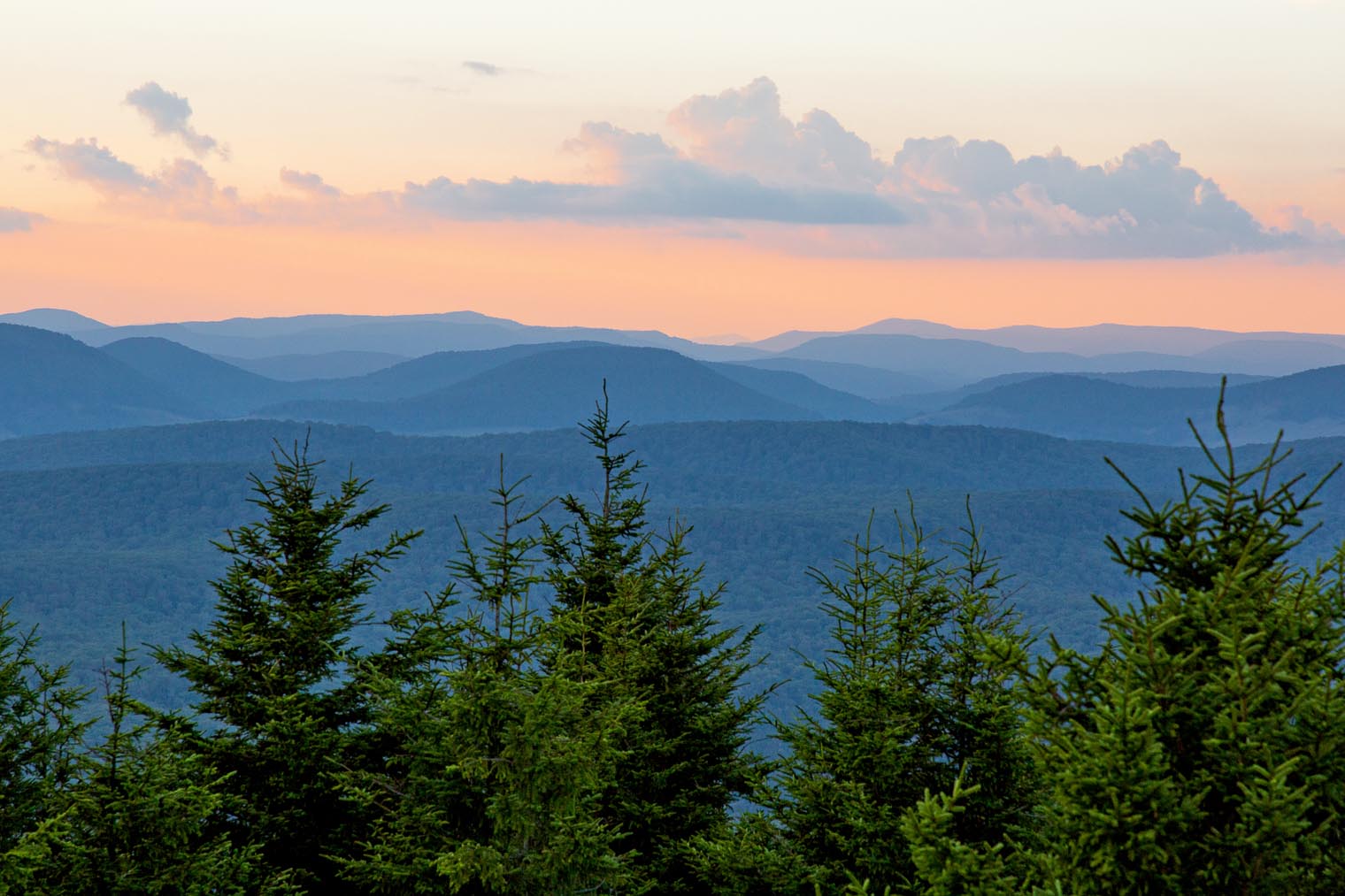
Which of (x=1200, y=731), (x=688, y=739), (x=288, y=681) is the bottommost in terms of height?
(x=688, y=739)

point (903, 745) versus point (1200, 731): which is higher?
point (1200, 731)

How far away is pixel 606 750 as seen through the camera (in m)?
14.4

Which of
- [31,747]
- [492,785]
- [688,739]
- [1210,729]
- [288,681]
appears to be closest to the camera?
[1210,729]

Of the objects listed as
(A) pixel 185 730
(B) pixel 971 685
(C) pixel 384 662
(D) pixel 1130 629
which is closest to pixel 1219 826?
(D) pixel 1130 629

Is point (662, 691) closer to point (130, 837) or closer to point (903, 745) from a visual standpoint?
point (903, 745)

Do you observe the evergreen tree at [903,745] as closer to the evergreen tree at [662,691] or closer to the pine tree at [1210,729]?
the evergreen tree at [662,691]

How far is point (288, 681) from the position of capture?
58.5 feet

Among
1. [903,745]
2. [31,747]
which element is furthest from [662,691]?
[31,747]

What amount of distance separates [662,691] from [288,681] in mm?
6138

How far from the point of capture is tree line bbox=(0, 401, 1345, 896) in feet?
26.5

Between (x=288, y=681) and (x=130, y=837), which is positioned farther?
(x=288, y=681)

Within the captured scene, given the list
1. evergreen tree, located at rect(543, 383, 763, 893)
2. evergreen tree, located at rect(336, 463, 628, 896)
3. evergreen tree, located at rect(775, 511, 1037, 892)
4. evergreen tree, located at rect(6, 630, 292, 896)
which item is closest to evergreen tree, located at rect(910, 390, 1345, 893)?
evergreen tree, located at rect(775, 511, 1037, 892)

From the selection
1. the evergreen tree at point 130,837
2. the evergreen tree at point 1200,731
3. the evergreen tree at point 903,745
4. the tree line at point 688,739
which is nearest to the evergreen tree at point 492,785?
the tree line at point 688,739

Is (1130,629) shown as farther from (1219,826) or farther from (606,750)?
(606,750)
